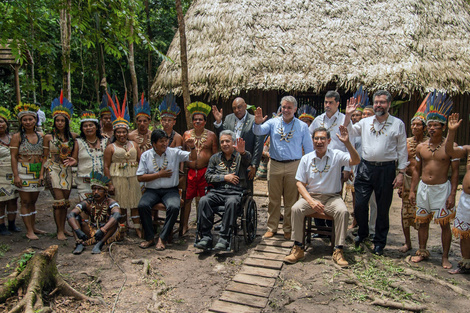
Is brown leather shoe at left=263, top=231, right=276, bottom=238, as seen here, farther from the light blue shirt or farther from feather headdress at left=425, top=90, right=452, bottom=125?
feather headdress at left=425, top=90, right=452, bottom=125

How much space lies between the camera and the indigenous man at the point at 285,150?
4965 millimetres

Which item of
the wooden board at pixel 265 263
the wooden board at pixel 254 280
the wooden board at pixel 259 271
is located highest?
the wooden board at pixel 265 263

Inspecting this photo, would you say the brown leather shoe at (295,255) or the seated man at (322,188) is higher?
the seated man at (322,188)

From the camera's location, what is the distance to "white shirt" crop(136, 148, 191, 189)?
498cm

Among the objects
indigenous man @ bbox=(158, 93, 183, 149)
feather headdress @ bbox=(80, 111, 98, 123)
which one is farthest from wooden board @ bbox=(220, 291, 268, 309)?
feather headdress @ bbox=(80, 111, 98, 123)

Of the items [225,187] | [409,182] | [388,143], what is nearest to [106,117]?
[225,187]

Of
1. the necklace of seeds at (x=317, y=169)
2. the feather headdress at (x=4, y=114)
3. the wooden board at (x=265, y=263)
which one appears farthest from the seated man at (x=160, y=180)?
the feather headdress at (x=4, y=114)

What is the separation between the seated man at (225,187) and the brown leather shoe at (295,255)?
2.55 ft

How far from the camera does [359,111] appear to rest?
5.98 meters

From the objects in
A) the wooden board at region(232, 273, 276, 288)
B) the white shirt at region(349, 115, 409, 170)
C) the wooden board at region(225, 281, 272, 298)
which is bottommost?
the wooden board at region(225, 281, 272, 298)

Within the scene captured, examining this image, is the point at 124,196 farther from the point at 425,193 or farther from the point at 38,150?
the point at 425,193

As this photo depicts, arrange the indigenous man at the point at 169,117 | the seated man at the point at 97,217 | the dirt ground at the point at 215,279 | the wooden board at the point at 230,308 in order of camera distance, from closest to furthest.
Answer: the wooden board at the point at 230,308
the dirt ground at the point at 215,279
the seated man at the point at 97,217
the indigenous man at the point at 169,117

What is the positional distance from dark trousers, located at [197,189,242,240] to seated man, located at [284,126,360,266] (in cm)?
76

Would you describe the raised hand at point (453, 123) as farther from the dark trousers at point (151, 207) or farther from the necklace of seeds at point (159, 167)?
the necklace of seeds at point (159, 167)
